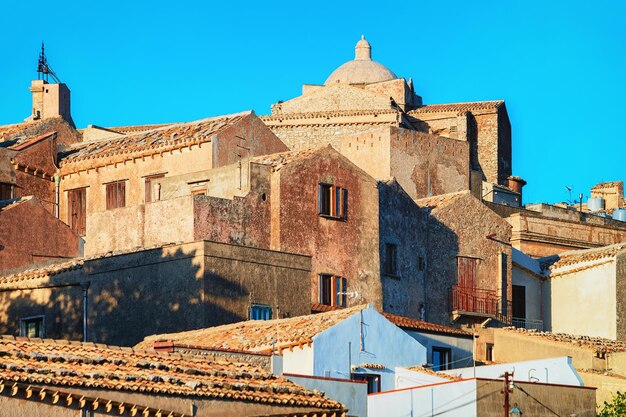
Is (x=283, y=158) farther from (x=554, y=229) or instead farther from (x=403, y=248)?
(x=554, y=229)

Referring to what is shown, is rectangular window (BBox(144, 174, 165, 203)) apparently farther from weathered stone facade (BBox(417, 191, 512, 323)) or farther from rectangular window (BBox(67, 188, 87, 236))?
weathered stone facade (BBox(417, 191, 512, 323))

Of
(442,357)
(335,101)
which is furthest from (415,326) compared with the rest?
(335,101)

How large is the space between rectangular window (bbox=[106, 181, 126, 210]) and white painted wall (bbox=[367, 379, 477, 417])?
16920 mm

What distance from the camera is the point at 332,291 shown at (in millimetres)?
41625

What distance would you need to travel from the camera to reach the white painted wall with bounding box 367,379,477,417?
A: 102 feet

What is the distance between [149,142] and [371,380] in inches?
624

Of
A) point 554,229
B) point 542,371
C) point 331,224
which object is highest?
point 554,229

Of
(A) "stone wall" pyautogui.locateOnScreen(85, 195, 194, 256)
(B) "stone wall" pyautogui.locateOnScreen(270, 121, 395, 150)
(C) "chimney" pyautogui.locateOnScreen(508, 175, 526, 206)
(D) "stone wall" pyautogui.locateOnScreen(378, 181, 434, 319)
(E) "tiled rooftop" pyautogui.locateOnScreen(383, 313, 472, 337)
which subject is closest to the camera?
A: (E) "tiled rooftop" pyautogui.locateOnScreen(383, 313, 472, 337)

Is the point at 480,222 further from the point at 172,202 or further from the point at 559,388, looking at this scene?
the point at 559,388

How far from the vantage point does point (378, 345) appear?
33.6m

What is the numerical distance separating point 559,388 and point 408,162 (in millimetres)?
20207

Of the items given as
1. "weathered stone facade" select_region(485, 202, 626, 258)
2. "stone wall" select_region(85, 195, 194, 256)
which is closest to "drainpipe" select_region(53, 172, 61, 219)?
"stone wall" select_region(85, 195, 194, 256)

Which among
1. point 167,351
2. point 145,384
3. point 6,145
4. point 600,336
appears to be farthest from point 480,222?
point 145,384

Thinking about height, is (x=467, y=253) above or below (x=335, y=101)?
below
